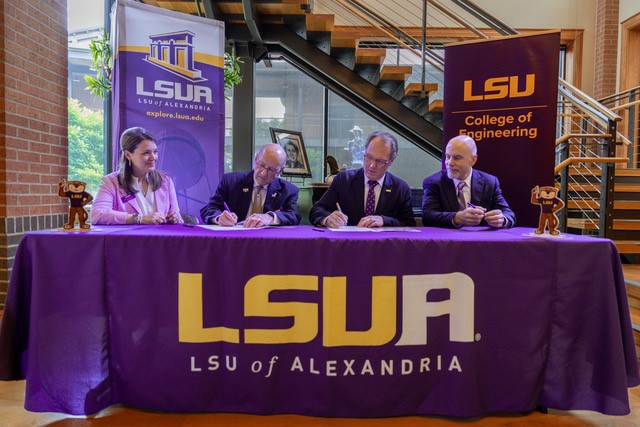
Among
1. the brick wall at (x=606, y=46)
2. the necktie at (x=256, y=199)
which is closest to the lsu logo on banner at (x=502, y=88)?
the necktie at (x=256, y=199)

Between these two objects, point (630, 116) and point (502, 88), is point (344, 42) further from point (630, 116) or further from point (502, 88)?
point (630, 116)

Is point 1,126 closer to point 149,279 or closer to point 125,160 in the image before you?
point 125,160

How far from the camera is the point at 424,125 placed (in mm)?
4867

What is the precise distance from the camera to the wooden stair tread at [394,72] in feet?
15.3

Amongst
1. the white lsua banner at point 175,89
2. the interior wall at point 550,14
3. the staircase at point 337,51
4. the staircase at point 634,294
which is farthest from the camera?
the interior wall at point 550,14

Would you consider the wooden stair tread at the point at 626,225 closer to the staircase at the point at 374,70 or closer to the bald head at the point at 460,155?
the staircase at the point at 374,70

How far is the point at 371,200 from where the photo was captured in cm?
270

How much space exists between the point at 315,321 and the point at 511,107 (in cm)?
190

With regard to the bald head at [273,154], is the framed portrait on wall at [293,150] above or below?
above

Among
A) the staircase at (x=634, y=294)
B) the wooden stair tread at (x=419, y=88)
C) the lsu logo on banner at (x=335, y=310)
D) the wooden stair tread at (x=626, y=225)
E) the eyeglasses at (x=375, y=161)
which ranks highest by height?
the wooden stair tread at (x=419, y=88)

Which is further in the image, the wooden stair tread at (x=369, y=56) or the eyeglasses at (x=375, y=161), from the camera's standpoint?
the wooden stair tread at (x=369, y=56)

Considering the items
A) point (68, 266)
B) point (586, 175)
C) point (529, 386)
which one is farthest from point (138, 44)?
point (586, 175)

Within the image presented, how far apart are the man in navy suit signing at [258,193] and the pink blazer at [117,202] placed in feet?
0.82

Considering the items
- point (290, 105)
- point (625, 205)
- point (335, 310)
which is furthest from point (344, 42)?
point (335, 310)
